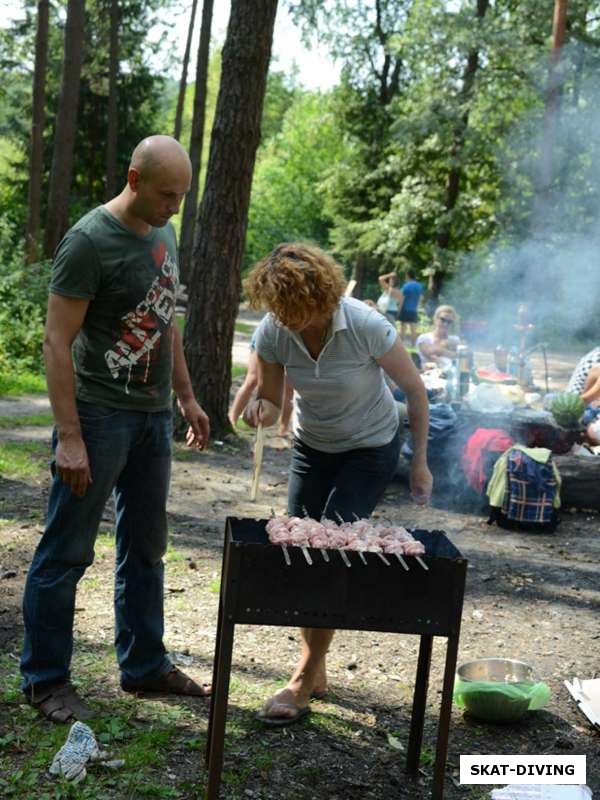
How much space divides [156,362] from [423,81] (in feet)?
84.5

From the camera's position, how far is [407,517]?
7781 mm

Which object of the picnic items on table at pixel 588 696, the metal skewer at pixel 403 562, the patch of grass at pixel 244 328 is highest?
the metal skewer at pixel 403 562

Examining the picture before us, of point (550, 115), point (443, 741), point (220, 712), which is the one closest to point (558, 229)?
point (550, 115)

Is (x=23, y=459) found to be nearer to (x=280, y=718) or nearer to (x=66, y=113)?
(x=280, y=718)

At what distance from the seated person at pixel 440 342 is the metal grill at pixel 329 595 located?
9.23m

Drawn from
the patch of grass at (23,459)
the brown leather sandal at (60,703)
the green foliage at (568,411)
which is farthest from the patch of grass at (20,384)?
the brown leather sandal at (60,703)

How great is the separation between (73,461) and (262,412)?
→ 2.87ft

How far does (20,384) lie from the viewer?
41.8ft

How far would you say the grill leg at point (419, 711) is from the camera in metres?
3.51

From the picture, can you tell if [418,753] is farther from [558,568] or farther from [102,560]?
[558,568]

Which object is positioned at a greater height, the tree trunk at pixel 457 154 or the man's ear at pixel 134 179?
the tree trunk at pixel 457 154

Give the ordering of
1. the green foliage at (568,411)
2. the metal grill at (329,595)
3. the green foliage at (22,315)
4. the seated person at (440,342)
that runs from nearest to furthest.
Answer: the metal grill at (329,595)
the green foliage at (568,411)
the seated person at (440,342)
the green foliage at (22,315)

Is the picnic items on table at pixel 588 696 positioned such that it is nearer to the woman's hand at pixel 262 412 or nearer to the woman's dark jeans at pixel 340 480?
the woman's dark jeans at pixel 340 480

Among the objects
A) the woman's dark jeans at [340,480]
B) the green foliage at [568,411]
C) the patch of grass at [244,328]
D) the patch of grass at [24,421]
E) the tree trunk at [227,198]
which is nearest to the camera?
the woman's dark jeans at [340,480]
